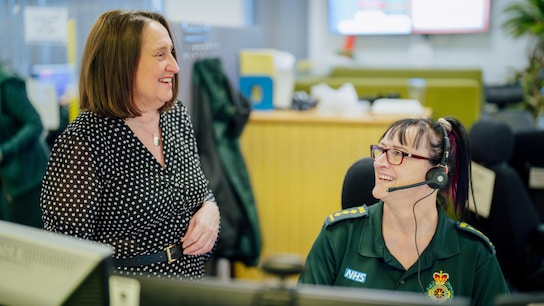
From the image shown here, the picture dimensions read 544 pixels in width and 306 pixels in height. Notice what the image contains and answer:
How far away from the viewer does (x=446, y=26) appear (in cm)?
784

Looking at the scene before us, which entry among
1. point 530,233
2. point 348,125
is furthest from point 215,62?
point 530,233

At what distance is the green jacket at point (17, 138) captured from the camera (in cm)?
313

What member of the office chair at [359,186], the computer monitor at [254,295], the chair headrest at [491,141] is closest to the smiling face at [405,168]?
the office chair at [359,186]

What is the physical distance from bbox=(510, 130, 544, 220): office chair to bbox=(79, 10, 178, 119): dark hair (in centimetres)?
239

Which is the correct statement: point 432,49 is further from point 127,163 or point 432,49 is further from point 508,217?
point 127,163

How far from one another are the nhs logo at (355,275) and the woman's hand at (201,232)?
1.27 ft

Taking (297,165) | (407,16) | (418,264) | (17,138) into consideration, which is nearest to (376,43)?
(407,16)

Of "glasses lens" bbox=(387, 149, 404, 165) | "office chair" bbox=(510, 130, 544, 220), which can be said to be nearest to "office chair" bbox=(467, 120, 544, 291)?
"office chair" bbox=(510, 130, 544, 220)

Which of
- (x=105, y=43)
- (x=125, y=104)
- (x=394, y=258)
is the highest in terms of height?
(x=105, y=43)

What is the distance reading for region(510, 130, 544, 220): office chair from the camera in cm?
336

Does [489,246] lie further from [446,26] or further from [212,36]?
[446,26]

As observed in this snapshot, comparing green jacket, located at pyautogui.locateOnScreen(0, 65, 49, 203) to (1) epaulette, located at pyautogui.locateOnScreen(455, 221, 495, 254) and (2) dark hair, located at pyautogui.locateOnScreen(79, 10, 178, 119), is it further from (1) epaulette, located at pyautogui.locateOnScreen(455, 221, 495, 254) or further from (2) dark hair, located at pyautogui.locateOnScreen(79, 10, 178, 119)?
(1) epaulette, located at pyautogui.locateOnScreen(455, 221, 495, 254)

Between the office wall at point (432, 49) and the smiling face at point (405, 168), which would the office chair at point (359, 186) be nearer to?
the smiling face at point (405, 168)

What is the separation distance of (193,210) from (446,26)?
669 cm
